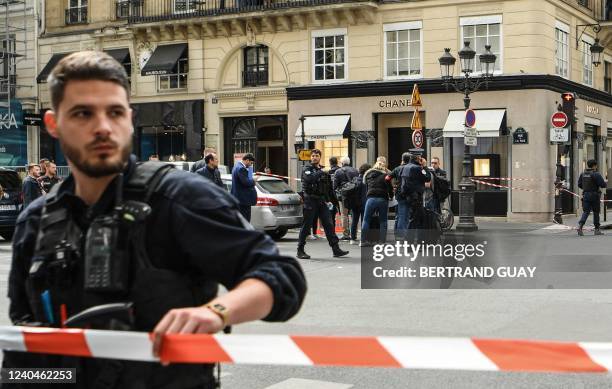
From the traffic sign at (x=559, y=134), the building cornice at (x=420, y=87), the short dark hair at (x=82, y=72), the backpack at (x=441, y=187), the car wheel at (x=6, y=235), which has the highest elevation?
the building cornice at (x=420, y=87)

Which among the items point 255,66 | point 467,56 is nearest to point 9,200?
point 467,56

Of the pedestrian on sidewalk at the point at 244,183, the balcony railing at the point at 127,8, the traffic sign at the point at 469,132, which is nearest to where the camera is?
the pedestrian on sidewalk at the point at 244,183

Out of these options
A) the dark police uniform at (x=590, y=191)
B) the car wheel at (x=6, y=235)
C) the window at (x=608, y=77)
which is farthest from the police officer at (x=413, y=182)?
the window at (x=608, y=77)

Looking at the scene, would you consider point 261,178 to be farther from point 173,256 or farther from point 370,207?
point 173,256

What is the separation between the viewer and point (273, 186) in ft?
64.3

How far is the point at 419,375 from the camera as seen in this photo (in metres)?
5.89

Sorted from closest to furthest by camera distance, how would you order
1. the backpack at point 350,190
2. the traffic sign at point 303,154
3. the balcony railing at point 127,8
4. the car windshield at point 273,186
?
the backpack at point 350,190 → the car windshield at point 273,186 → the traffic sign at point 303,154 → the balcony railing at point 127,8

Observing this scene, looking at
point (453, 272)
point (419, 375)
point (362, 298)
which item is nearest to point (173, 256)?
point (419, 375)

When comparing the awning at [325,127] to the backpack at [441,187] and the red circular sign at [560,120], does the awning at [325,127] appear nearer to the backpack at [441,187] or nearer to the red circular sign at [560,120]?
the red circular sign at [560,120]

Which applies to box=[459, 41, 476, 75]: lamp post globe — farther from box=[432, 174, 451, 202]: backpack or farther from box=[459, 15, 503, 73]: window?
box=[432, 174, 451, 202]: backpack

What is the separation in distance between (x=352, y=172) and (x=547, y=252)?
4646 millimetres

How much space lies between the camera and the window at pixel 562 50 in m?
27.9

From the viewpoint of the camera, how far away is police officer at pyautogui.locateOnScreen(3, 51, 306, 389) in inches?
85.7

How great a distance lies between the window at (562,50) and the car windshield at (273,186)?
12.2 meters
